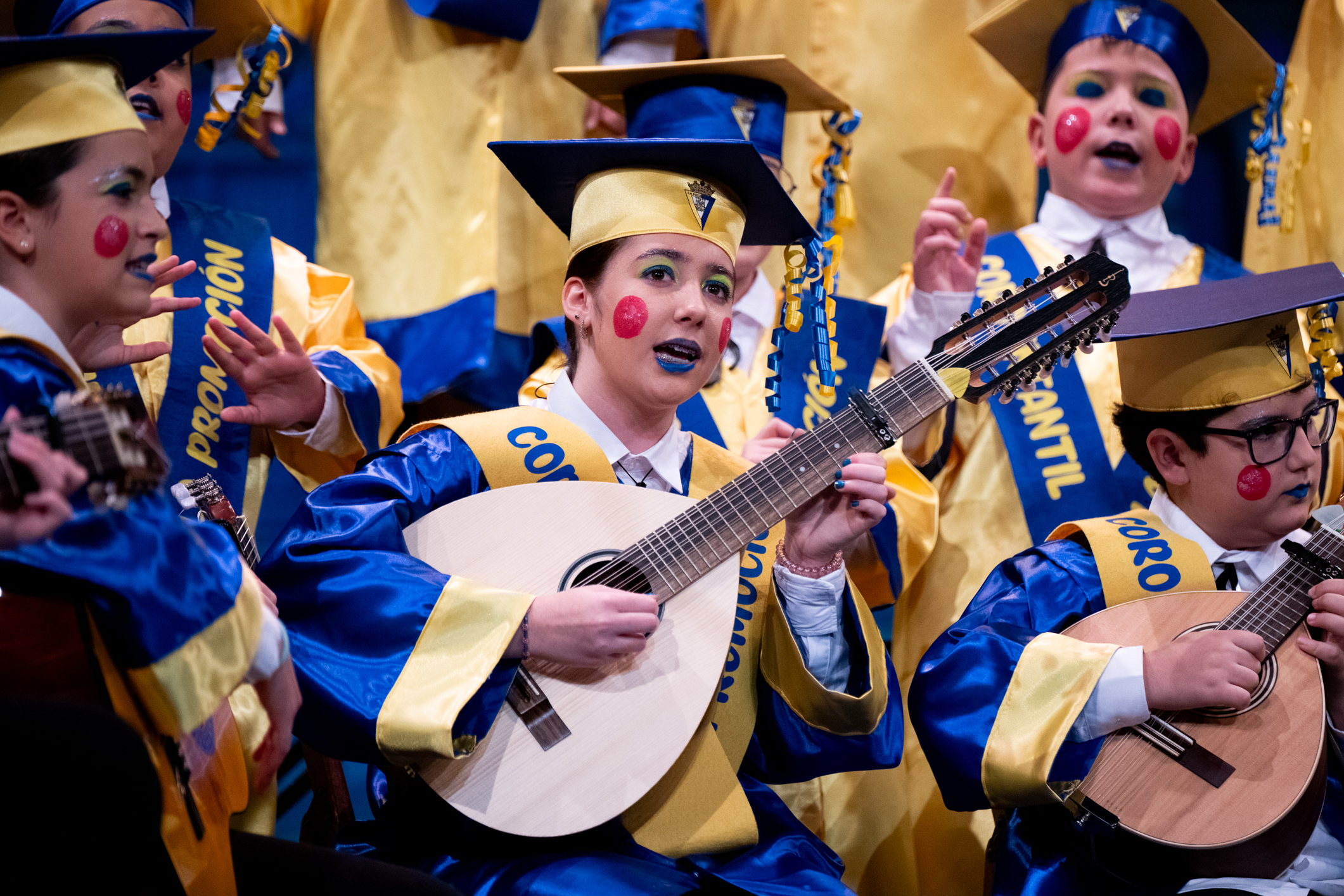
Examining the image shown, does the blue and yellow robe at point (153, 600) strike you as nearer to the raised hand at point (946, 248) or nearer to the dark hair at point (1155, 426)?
the dark hair at point (1155, 426)

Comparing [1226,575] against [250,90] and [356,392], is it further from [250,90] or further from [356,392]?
[250,90]

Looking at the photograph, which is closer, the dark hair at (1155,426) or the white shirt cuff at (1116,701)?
the white shirt cuff at (1116,701)

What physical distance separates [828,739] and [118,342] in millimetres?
1334

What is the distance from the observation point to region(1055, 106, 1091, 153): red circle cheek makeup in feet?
10.5

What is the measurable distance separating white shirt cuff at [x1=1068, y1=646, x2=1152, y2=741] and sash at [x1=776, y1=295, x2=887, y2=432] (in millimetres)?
1186

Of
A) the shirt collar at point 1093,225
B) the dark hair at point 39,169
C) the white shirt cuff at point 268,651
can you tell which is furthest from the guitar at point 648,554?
the shirt collar at point 1093,225

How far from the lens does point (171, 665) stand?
1.37 meters

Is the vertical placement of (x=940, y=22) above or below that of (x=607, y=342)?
above

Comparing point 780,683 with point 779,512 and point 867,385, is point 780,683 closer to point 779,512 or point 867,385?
point 779,512

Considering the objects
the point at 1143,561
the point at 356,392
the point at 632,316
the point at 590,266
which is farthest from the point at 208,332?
the point at 1143,561

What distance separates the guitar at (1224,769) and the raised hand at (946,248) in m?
1.21

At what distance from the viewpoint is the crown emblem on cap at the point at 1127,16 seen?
3.15 m

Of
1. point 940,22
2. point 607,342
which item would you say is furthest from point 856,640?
point 940,22

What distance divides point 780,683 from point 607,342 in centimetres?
67
